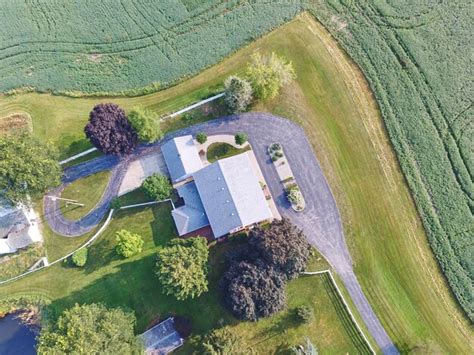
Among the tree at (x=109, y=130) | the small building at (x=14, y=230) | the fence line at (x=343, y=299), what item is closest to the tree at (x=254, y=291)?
the fence line at (x=343, y=299)

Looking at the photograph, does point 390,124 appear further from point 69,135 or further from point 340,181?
point 69,135

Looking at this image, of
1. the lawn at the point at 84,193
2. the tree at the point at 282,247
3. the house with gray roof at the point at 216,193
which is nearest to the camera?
the tree at the point at 282,247

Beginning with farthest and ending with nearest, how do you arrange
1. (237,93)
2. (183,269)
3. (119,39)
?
(119,39)
(237,93)
(183,269)

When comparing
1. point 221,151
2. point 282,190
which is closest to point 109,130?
point 221,151

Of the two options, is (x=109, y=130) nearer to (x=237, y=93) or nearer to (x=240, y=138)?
(x=240, y=138)

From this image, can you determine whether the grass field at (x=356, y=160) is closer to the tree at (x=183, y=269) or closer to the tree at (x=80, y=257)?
the tree at (x=80, y=257)

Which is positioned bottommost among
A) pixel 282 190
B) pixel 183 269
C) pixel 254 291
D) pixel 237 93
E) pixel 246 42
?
pixel 254 291

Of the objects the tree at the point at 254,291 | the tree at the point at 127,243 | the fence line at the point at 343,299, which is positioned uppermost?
the tree at the point at 127,243

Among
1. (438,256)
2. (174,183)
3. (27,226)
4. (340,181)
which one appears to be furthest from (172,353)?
(438,256)
